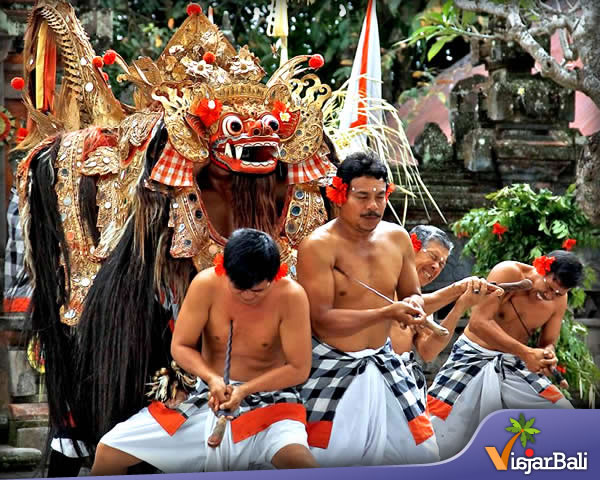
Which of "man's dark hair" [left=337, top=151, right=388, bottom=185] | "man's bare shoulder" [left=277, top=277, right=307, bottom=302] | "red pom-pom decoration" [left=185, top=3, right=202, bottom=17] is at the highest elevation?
"red pom-pom decoration" [left=185, top=3, right=202, bottom=17]

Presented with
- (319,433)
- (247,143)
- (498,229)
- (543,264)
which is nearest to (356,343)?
(319,433)

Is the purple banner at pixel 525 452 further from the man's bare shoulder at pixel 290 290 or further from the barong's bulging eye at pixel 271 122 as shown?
the barong's bulging eye at pixel 271 122

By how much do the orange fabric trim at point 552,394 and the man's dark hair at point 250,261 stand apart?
5.40 ft

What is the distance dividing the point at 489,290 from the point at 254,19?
654 cm

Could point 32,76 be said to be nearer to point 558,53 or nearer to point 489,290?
point 489,290

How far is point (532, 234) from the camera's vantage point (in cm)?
707

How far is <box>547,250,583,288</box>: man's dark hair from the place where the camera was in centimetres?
516

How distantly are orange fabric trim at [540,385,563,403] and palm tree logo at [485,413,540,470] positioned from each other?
2.65ft

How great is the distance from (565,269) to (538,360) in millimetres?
390

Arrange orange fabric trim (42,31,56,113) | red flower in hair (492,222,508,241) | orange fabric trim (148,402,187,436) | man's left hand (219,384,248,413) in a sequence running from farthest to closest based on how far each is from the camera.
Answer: red flower in hair (492,222,508,241)
orange fabric trim (42,31,56,113)
orange fabric trim (148,402,187,436)
man's left hand (219,384,248,413)

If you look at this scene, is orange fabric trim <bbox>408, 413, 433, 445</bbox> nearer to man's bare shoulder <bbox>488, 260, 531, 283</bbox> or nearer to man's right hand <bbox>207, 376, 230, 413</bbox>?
man's right hand <bbox>207, 376, 230, 413</bbox>

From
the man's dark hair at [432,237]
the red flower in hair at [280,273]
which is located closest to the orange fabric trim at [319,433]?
the red flower in hair at [280,273]

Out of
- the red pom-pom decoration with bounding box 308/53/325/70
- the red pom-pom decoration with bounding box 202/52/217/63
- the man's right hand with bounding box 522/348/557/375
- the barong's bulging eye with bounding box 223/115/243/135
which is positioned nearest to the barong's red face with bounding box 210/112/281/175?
the barong's bulging eye with bounding box 223/115/243/135

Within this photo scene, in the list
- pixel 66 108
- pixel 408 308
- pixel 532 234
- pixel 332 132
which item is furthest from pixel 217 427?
pixel 532 234
